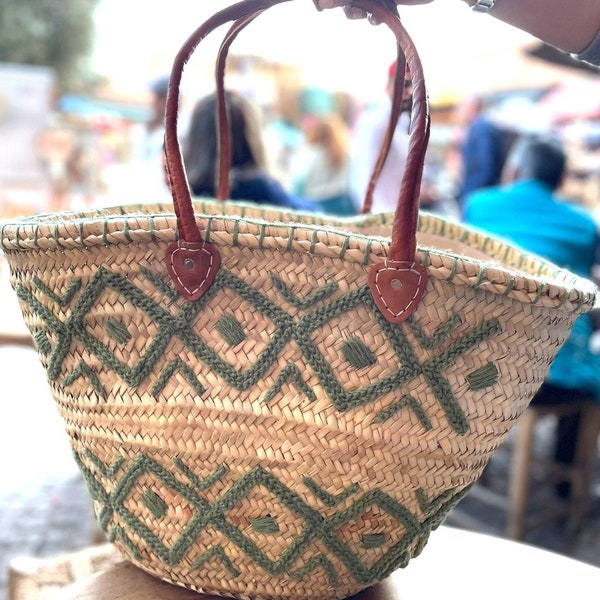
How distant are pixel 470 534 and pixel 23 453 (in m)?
2.26

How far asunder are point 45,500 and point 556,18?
2.21 m

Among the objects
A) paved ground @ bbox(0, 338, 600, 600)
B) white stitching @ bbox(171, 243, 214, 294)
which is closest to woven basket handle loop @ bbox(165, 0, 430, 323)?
white stitching @ bbox(171, 243, 214, 294)

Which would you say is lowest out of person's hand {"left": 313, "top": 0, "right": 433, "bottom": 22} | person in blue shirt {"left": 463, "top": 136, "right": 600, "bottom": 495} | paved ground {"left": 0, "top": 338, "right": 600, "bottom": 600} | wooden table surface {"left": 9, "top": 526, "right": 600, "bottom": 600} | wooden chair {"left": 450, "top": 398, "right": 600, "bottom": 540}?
paved ground {"left": 0, "top": 338, "right": 600, "bottom": 600}

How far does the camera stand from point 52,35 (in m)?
7.74

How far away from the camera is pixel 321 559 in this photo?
679 millimetres

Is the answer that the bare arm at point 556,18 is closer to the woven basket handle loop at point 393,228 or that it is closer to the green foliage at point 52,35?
the woven basket handle loop at point 393,228

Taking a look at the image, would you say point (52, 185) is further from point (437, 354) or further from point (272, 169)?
point (437, 354)

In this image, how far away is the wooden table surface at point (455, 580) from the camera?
760mm

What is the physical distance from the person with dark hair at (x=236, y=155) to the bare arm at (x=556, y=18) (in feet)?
3.90

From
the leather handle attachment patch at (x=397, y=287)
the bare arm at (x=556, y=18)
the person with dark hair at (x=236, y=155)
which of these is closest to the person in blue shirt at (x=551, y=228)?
the person with dark hair at (x=236, y=155)

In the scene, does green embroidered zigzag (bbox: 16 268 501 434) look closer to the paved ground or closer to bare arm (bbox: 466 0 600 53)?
bare arm (bbox: 466 0 600 53)

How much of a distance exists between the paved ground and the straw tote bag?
122cm

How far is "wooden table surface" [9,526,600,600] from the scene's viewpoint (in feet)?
2.49

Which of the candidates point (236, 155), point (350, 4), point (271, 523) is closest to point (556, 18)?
point (350, 4)
